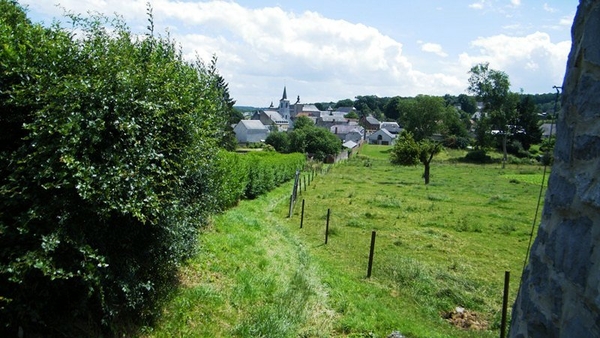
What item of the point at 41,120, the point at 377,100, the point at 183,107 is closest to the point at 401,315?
the point at 183,107

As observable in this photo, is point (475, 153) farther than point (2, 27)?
Yes

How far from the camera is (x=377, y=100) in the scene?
610ft

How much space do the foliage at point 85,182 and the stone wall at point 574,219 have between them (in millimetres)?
4145

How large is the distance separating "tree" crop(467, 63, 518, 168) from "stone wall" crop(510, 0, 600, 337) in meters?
63.8

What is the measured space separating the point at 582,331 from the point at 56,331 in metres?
5.44

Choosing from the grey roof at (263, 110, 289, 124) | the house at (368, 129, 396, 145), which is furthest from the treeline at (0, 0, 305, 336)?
the grey roof at (263, 110, 289, 124)

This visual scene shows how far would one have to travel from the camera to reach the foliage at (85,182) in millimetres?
4762

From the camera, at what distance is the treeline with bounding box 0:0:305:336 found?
4766 mm

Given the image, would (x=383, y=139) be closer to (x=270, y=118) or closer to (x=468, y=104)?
(x=270, y=118)

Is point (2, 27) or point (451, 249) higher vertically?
point (2, 27)

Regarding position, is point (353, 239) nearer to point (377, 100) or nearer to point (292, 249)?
point (292, 249)

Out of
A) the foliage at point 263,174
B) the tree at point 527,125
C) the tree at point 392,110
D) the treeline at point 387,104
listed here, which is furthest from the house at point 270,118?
the foliage at point 263,174

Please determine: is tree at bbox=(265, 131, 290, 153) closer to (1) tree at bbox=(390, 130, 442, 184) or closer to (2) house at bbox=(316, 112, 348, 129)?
(1) tree at bbox=(390, 130, 442, 184)

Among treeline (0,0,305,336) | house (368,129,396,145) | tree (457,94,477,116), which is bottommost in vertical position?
house (368,129,396,145)
